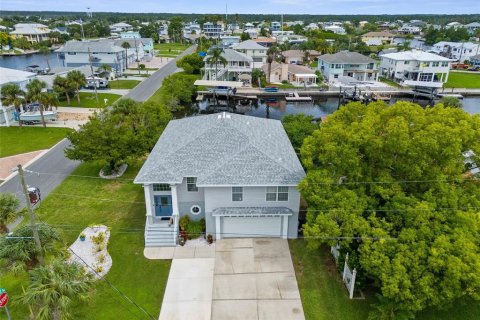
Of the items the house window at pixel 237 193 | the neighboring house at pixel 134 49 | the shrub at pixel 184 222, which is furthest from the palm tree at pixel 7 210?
the neighboring house at pixel 134 49

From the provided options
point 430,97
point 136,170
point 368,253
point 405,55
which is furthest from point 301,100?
point 368,253

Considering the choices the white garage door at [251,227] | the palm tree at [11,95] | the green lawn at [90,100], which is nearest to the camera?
the white garage door at [251,227]

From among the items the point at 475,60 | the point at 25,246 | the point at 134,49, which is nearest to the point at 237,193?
the point at 25,246

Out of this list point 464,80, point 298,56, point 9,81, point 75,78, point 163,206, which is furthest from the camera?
point 298,56

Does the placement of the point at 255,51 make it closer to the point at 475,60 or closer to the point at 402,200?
the point at 475,60

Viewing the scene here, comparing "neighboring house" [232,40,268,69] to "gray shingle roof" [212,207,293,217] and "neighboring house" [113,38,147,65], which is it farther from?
"gray shingle roof" [212,207,293,217]

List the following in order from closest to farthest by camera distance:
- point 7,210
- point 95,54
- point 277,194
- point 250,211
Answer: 1. point 7,210
2. point 250,211
3. point 277,194
4. point 95,54

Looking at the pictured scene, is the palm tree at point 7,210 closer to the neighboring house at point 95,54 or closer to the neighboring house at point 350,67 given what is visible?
the neighboring house at point 95,54
